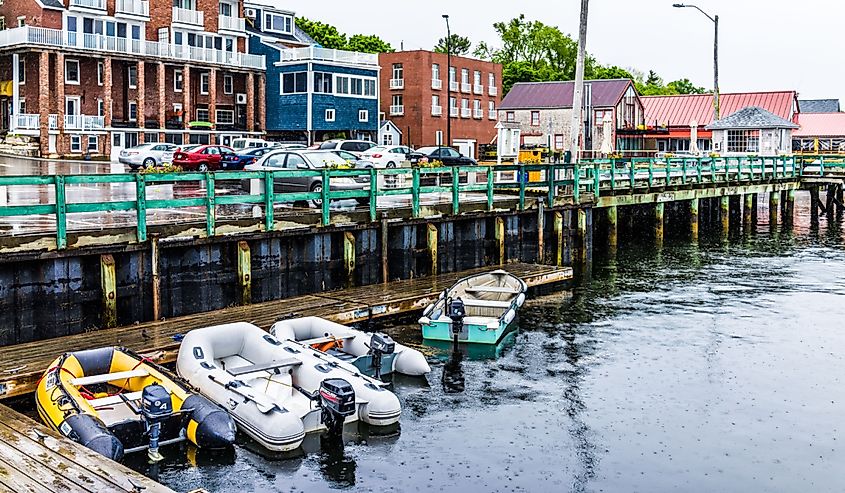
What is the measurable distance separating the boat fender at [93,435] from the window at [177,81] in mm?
52537

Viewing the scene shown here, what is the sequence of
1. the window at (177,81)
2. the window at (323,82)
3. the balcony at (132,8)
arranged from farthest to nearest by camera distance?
the window at (323,82), the window at (177,81), the balcony at (132,8)

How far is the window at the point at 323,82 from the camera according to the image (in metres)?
64.4

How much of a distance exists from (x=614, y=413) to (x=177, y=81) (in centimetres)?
5227

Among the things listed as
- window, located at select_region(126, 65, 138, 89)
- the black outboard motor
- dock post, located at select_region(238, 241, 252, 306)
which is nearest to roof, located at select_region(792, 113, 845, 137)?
window, located at select_region(126, 65, 138, 89)

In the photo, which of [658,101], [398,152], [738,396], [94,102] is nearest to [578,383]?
[738,396]

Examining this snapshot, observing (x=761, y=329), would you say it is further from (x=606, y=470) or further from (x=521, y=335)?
(x=606, y=470)

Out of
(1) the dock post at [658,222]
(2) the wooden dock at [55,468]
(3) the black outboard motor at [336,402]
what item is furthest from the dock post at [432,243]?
(1) the dock post at [658,222]

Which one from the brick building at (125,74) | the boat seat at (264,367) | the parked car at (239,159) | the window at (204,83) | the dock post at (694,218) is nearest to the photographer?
the boat seat at (264,367)

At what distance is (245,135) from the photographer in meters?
64.2

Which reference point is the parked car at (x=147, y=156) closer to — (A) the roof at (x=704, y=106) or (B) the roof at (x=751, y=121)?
(B) the roof at (x=751, y=121)

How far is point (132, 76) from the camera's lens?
197 ft

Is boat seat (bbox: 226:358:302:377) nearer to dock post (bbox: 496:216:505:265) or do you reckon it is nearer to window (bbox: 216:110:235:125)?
dock post (bbox: 496:216:505:265)

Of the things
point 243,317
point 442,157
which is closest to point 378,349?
point 243,317

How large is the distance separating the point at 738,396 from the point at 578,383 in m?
2.52
